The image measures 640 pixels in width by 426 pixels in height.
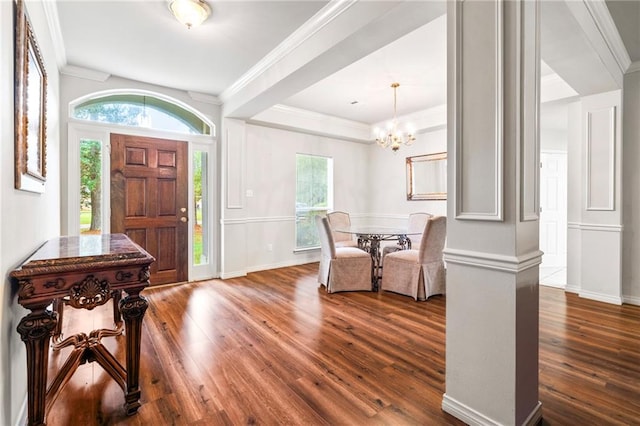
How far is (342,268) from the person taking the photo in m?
4.00

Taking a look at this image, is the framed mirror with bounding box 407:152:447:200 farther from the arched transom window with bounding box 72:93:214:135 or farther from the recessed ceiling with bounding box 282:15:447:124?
the arched transom window with bounding box 72:93:214:135

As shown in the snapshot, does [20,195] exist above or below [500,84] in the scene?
below

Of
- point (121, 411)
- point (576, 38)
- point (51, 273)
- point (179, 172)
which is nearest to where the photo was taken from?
point (51, 273)

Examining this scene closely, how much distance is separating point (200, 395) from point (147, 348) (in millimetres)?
871

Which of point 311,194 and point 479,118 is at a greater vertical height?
point 479,118

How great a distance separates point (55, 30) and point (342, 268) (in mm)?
3754

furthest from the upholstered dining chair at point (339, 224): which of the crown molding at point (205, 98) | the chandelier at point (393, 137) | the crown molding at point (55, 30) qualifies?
the crown molding at point (55, 30)

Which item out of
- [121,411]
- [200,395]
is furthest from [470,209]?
[121,411]

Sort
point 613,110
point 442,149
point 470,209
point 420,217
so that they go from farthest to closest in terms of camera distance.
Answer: point 442,149
point 420,217
point 613,110
point 470,209

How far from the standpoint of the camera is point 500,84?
4.78 feet

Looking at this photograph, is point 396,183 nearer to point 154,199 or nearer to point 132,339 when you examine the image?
point 154,199

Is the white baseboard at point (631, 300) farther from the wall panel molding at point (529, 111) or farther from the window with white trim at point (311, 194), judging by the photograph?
the window with white trim at point (311, 194)

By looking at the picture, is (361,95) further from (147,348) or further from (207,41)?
(147,348)

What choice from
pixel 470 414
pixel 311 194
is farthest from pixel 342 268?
pixel 470 414
